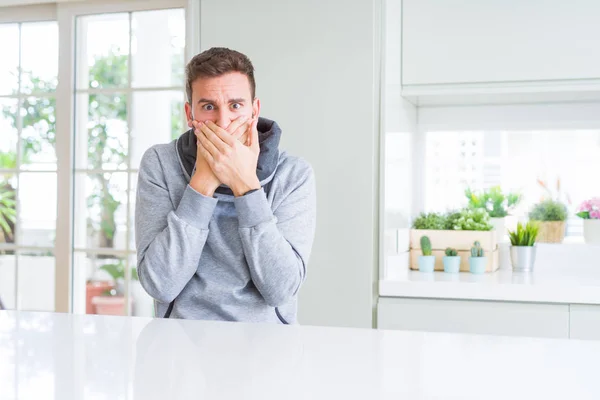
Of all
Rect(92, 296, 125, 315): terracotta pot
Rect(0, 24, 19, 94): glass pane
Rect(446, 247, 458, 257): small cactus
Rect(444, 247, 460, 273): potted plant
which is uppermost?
Rect(0, 24, 19, 94): glass pane

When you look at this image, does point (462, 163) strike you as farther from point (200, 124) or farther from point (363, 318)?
point (200, 124)

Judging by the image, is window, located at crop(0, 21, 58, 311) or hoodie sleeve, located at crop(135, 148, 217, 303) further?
window, located at crop(0, 21, 58, 311)

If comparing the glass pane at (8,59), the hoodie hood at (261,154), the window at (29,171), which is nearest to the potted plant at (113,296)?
the window at (29,171)

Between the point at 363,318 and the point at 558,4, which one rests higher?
the point at 558,4

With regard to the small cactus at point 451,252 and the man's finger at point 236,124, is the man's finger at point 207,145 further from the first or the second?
the small cactus at point 451,252

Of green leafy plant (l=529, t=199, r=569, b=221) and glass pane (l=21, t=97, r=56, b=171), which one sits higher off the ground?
glass pane (l=21, t=97, r=56, b=171)

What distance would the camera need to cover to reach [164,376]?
879mm

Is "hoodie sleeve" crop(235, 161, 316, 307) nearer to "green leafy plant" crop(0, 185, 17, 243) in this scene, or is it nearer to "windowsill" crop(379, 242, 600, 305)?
"windowsill" crop(379, 242, 600, 305)

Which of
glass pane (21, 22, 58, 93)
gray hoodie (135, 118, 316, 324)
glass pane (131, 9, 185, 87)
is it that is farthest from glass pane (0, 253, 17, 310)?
glass pane (131, 9, 185, 87)

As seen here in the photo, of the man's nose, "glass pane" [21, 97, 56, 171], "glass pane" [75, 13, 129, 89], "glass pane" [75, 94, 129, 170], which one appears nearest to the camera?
the man's nose

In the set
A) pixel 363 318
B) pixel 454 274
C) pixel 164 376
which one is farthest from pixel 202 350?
pixel 454 274

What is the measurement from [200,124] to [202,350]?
69 centimetres

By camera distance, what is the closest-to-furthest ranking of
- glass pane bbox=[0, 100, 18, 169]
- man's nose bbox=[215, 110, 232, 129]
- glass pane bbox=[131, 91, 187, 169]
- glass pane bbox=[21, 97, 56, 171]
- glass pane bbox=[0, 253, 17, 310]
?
man's nose bbox=[215, 110, 232, 129] < glass pane bbox=[0, 100, 18, 169] < glass pane bbox=[0, 253, 17, 310] < glass pane bbox=[21, 97, 56, 171] < glass pane bbox=[131, 91, 187, 169]

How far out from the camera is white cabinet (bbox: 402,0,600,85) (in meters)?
2.68
